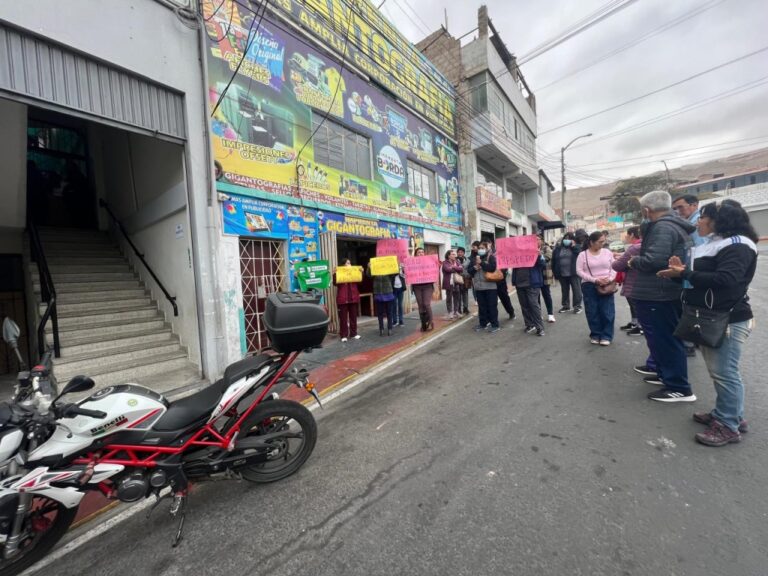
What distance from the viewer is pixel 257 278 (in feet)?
20.8

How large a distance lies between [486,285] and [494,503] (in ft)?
17.1

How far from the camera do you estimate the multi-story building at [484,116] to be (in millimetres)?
14773

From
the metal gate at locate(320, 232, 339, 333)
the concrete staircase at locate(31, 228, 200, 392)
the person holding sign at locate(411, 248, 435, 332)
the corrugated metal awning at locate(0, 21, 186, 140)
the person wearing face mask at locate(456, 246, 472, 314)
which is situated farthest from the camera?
the person wearing face mask at locate(456, 246, 472, 314)

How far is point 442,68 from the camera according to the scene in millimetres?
15367

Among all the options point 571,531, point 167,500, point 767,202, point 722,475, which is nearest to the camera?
point 571,531

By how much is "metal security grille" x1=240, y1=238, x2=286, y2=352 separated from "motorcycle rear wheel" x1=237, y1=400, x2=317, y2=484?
12.0 feet

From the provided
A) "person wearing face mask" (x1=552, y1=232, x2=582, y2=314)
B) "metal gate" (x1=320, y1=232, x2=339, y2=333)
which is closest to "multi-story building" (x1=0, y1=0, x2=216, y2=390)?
"metal gate" (x1=320, y1=232, x2=339, y2=333)

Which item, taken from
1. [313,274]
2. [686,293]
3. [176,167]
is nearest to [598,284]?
[686,293]

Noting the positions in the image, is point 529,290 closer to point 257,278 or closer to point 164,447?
point 257,278

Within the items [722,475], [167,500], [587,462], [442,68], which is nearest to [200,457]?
[167,500]

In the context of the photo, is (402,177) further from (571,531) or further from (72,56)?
(571,531)

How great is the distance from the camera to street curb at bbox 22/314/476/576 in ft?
6.64

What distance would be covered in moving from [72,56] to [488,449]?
6.37m

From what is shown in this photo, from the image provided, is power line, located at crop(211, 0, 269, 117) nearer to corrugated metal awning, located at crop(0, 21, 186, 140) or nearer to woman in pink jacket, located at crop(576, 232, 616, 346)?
corrugated metal awning, located at crop(0, 21, 186, 140)
